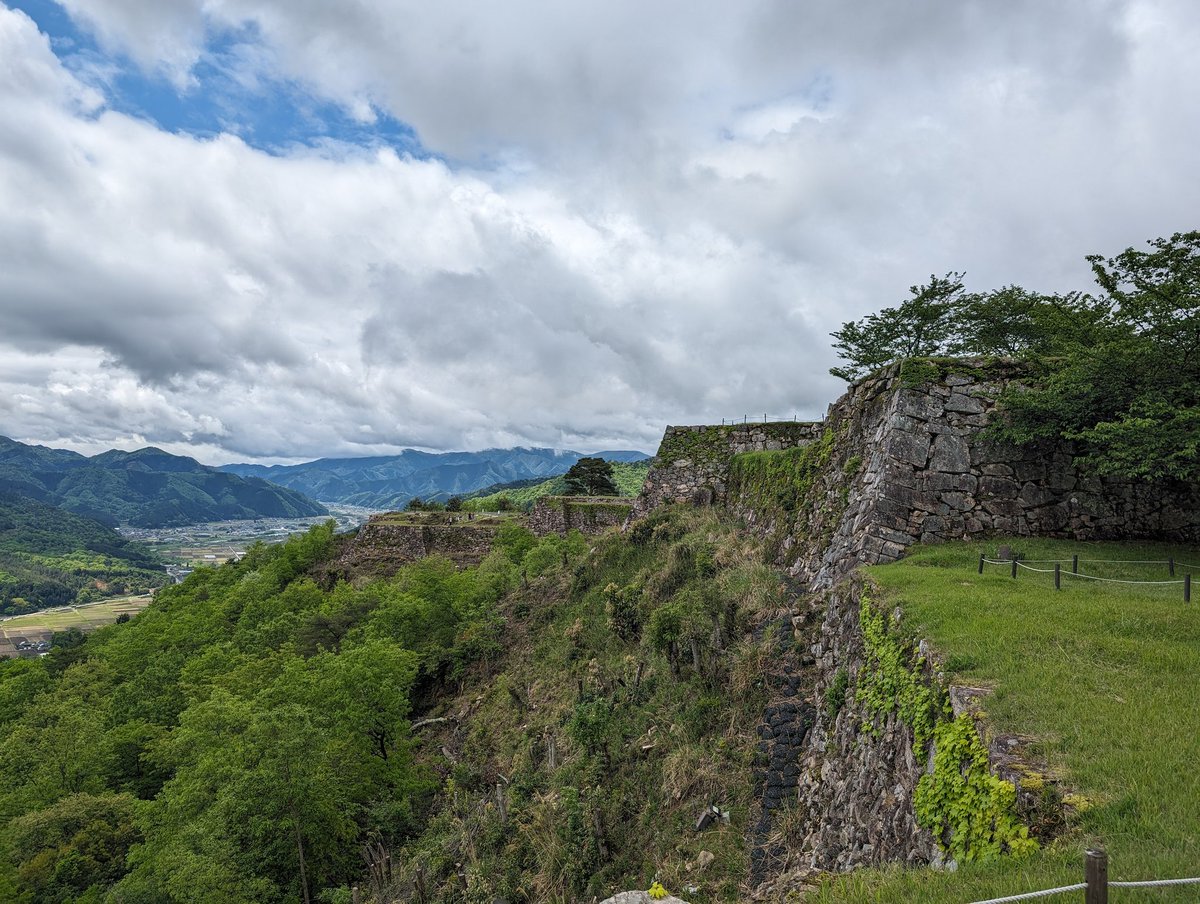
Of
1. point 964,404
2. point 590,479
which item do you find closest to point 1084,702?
point 964,404

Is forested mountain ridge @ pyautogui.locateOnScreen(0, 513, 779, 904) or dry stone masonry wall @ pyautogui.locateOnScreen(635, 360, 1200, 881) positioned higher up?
dry stone masonry wall @ pyautogui.locateOnScreen(635, 360, 1200, 881)

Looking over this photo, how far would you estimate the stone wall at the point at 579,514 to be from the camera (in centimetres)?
3216

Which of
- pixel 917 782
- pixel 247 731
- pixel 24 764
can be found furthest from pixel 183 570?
pixel 917 782

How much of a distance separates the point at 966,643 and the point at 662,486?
17.2m

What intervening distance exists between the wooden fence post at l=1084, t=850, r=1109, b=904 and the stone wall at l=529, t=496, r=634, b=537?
28.2 metres

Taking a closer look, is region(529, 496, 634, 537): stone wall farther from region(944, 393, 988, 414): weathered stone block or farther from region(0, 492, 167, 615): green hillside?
region(0, 492, 167, 615): green hillside

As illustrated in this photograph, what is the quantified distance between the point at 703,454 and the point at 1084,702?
17.6 metres

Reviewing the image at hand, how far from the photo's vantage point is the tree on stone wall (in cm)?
4656

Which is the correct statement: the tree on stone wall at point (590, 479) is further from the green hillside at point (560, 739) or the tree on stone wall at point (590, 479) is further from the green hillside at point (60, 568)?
the green hillside at point (60, 568)

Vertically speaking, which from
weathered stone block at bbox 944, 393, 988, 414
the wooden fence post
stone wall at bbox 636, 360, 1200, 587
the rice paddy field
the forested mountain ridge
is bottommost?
the rice paddy field

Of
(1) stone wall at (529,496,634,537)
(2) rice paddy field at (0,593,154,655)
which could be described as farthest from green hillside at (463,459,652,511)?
(2) rice paddy field at (0,593,154,655)

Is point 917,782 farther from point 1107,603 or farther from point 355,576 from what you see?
point 355,576

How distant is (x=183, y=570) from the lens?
182m

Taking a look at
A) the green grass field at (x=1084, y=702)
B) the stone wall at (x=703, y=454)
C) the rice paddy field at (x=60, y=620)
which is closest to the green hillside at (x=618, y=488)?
the stone wall at (x=703, y=454)
